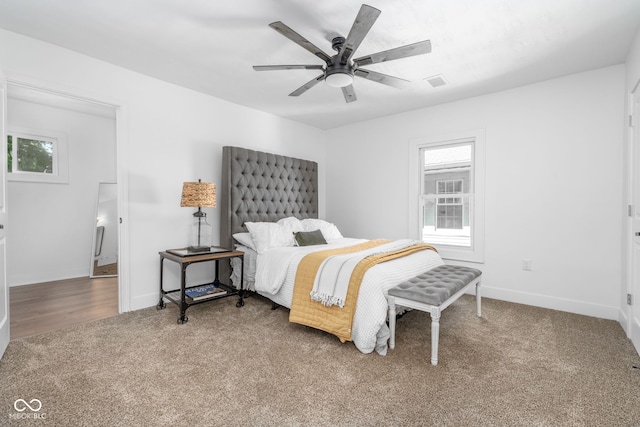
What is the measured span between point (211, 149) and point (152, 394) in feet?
9.25

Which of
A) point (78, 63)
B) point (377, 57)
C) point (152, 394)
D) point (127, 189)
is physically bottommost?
point (152, 394)

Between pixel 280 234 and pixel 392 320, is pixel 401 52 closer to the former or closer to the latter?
pixel 392 320

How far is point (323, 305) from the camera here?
2516 mm

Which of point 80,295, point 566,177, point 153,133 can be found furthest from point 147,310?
point 566,177

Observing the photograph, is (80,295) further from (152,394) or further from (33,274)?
(152,394)

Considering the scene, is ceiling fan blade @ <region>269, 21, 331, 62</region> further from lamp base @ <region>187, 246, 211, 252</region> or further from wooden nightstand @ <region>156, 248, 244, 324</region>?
lamp base @ <region>187, 246, 211, 252</region>

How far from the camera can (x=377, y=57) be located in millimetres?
2145

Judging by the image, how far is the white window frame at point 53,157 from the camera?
4031 mm

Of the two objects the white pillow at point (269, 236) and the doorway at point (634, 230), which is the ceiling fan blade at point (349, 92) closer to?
the white pillow at point (269, 236)

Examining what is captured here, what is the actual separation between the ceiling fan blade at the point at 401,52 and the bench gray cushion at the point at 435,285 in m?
1.68

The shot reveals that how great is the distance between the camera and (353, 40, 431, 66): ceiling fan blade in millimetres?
1989

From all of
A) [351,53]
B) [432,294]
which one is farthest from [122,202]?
[432,294]

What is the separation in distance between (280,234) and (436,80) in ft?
8.15

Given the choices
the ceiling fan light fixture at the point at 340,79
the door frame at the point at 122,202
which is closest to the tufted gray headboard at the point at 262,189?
the door frame at the point at 122,202
